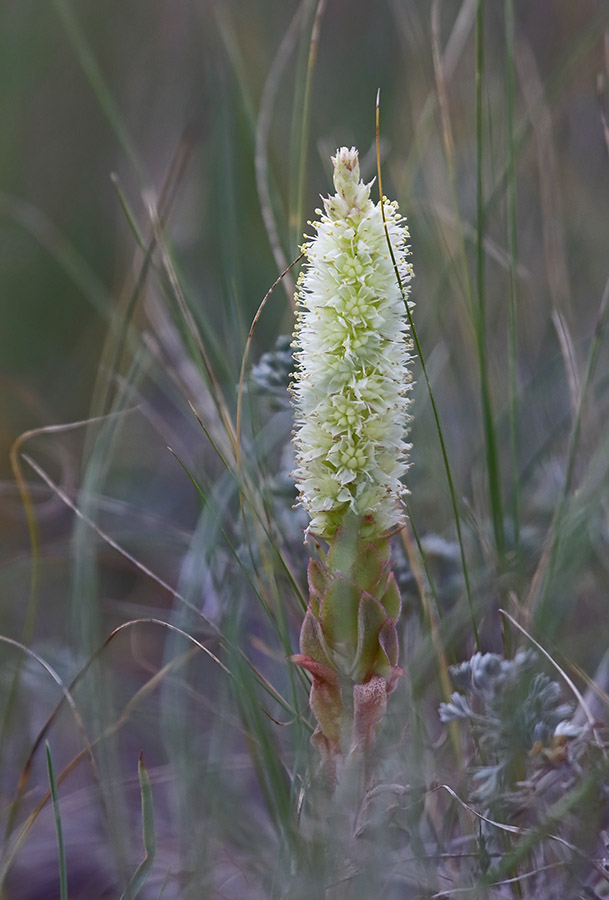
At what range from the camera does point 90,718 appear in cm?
191

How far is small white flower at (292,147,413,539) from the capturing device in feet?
3.87

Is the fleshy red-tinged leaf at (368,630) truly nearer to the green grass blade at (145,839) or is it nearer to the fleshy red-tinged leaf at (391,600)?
the fleshy red-tinged leaf at (391,600)

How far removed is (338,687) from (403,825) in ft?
1.20

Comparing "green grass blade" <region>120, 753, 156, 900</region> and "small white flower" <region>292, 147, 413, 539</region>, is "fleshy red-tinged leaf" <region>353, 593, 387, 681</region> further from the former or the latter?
"green grass blade" <region>120, 753, 156, 900</region>

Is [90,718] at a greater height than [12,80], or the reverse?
[12,80]

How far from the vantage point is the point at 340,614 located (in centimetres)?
115

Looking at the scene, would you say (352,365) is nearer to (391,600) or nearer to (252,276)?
(391,600)

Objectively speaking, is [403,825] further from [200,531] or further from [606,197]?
[606,197]

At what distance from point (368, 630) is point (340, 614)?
0.04 m

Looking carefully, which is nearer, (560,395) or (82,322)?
(560,395)

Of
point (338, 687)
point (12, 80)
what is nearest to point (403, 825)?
point (338, 687)

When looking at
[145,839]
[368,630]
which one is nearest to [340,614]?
[368,630]

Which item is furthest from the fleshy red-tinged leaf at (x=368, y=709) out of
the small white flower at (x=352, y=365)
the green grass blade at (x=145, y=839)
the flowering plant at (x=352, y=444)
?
the green grass blade at (x=145, y=839)

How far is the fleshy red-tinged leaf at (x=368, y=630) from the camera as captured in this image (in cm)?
113
